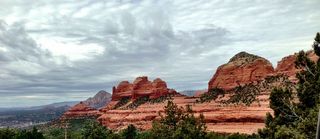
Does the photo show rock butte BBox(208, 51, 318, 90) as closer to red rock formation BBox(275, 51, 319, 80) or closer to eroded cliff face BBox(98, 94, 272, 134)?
red rock formation BBox(275, 51, 319, 80)

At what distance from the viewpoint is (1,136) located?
107m

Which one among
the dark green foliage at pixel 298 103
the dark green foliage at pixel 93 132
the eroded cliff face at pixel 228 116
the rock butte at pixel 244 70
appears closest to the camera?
the dark green foliage at pixel 298 103

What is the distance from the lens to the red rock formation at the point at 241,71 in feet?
528

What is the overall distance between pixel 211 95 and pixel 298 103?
429 ft

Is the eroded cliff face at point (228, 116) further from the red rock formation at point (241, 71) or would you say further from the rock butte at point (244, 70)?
the rock butte at point (244, 70)

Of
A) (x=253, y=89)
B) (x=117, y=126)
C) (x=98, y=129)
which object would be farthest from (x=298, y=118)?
(x=117, y=126)

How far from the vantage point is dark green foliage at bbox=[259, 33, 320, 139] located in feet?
119

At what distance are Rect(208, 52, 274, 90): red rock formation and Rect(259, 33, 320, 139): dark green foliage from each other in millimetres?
119956

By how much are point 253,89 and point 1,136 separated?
79.9 m

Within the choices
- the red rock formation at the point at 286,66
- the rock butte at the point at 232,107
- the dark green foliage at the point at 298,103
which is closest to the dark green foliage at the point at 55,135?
the rock butte at the point at 232,107

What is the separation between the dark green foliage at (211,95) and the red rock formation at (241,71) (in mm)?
2032

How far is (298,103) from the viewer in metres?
39.3

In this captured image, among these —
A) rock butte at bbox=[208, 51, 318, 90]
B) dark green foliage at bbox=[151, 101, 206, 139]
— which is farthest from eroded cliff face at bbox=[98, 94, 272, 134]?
dark green foliage at bbox=[151, 101, 206, 139]

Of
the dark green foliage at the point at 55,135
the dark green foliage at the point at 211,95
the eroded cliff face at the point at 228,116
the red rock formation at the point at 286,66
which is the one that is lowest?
the dark green foliage at the point at 55,135
